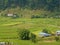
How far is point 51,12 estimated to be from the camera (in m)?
71.9

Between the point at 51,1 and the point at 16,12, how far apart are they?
479 inches

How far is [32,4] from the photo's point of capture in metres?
75.4

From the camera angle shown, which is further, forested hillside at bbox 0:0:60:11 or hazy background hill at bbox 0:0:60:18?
forested hillside at bbox 0:0:60:11

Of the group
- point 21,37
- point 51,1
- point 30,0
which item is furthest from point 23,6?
point 21,37

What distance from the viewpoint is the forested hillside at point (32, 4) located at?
7450 centimetres

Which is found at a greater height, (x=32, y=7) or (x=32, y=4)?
(x=32, y=4)

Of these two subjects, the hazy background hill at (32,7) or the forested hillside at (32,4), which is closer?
the hazy background hill at (32,7)

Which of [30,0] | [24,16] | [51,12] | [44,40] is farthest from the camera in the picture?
[30,0]

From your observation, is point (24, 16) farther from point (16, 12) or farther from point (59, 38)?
point (59, 38)

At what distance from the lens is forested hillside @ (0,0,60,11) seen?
74.5 meters

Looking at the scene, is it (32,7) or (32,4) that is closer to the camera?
(32,7)

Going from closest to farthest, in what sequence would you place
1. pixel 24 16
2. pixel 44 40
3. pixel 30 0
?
pixel 44 40 < pixel 24 16 < pixel 30 0

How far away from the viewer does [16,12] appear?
234ft

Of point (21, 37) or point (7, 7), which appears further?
point (7, 7)
